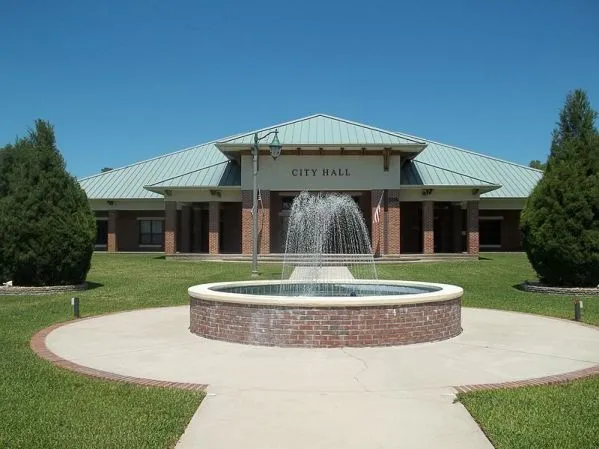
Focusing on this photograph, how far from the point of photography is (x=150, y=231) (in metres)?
44.6

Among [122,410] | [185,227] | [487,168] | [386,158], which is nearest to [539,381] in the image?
[122,410]

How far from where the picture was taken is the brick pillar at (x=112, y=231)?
139 feet

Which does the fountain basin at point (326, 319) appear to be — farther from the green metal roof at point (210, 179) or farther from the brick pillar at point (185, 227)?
the brick pillar at point (185, 227)

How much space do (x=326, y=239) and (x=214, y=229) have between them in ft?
22.4

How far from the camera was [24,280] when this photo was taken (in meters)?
18.6

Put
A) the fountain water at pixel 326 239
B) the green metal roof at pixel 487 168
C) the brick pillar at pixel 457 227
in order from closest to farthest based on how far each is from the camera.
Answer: the fountain water at pixel 326 239
the brick pillar at pixel 457 227
the green metal roof at pixel 487 168

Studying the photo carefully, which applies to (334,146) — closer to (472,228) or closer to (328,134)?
(328,134)

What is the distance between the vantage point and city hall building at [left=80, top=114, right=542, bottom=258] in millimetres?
34656

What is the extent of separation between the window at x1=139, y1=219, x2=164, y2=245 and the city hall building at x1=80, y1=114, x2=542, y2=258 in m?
0.07

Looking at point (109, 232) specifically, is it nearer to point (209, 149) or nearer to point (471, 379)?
point (209, 149)

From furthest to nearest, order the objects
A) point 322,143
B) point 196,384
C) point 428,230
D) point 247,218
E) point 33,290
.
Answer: point 428,230 < point 247,218 < point 322,143 < point 33,290 < point 196,384

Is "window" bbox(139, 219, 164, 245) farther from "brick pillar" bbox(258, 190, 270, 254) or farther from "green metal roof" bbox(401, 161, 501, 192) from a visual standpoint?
"green metal roof" bbox(401, 161, 501, 192)

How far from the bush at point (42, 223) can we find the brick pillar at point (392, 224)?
19.1m

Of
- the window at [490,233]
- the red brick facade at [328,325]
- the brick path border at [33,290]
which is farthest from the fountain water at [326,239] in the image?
the red brick facade at [328,325]
